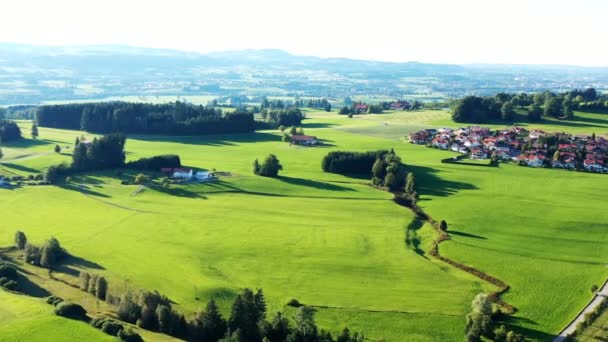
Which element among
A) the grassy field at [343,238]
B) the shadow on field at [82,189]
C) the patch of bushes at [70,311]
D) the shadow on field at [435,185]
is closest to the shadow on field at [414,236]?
the grassy field at [343,238]

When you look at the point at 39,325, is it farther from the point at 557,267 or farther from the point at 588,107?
the point at 588,107

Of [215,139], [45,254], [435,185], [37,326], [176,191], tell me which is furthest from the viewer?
[215,139]

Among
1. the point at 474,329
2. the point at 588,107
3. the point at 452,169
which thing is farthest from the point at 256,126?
the point at 474,329

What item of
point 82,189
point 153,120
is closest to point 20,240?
point 82,189

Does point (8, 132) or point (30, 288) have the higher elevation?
point (8, 132)

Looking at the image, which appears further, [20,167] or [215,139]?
[215,139]

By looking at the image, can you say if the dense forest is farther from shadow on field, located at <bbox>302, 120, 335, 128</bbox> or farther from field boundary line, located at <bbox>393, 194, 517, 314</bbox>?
field boundary line, located at <bbox>393, 194, 517, 314</bbox>

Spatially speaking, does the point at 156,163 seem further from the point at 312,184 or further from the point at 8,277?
the point at 8,277
